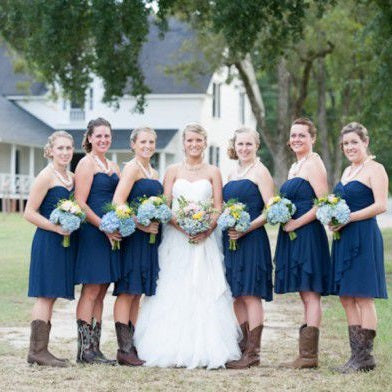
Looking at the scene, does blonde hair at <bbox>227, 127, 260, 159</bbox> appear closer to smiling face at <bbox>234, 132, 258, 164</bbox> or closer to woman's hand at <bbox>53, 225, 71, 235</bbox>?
smiling face at <bbox>234, 132, 258, 164</bbox>

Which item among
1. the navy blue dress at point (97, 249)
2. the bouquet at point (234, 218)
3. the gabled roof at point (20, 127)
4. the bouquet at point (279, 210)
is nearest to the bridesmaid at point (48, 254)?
the navy blue dress at point (97, 249)

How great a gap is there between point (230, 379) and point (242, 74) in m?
29.7

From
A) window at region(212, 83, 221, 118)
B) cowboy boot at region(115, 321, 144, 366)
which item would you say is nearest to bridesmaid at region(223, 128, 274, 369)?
cowboy boot at region(115, 321, 144, 366)

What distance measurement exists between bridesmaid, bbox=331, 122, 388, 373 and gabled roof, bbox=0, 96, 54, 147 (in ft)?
116

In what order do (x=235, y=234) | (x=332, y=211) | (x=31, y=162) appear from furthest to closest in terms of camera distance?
(x=31, y=162)
(x=235, y=234)
(x=332, y=211)

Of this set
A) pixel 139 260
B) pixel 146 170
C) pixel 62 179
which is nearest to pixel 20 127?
pixel 146 170

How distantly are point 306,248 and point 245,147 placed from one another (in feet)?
3.64

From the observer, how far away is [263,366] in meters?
8.96

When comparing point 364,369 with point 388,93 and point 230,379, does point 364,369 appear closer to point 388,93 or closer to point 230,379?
point 230,379

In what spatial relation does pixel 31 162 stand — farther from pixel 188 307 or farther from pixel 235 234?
pixel 235 234

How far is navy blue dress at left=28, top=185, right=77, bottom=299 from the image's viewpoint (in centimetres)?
877

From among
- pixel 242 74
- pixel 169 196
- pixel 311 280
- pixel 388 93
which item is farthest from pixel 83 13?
pixel 242 74

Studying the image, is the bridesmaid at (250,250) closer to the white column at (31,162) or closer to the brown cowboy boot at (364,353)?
the brown cowboy boot at (364,353)

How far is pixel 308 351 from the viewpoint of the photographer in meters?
8.80
